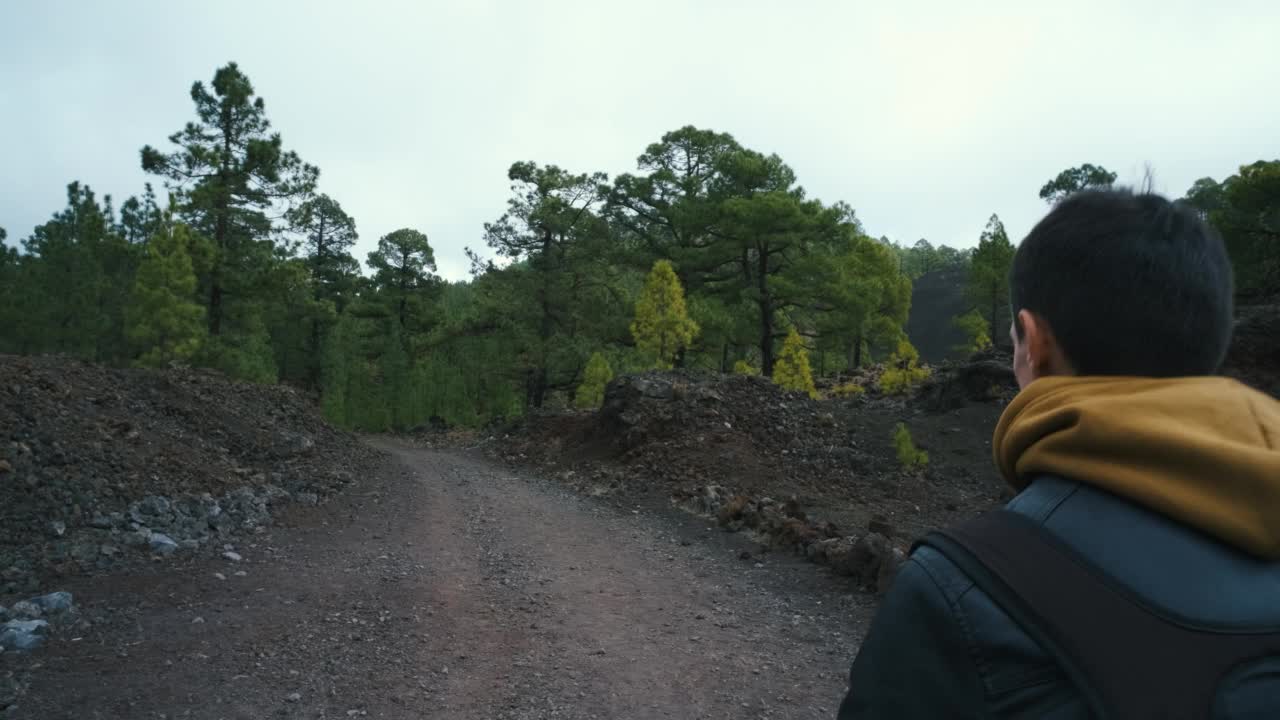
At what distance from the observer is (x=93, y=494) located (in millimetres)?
7559

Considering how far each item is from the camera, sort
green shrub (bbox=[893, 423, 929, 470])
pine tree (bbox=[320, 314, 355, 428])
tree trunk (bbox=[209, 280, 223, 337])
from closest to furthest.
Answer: green shrub (bbox=[893, 423, 929, 470]) → tree trunk (bbox=[209, 280, 223, 337]) → pine tree (bbox=[320, 314, 355, 428])

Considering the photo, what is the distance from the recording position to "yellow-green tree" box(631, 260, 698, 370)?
2069 cm

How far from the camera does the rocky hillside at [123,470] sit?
6.66 metres

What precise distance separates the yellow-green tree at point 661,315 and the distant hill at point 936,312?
47.3 m

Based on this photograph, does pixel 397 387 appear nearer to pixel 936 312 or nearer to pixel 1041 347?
pixel 1041 347

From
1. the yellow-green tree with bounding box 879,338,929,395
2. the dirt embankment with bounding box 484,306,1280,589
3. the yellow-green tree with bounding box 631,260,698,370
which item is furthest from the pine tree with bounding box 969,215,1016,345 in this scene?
the yellow-green tree with bounding box 631,260,698,370

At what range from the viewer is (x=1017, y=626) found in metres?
1.04

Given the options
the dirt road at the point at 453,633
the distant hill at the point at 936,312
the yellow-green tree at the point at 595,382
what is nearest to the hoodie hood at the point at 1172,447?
the dirt road at the point at 453,633

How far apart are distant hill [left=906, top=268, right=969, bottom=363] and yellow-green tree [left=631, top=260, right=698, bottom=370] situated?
47264 mm

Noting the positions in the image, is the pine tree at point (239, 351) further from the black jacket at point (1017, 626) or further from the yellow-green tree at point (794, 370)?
the black jacket at point (1017, 626)

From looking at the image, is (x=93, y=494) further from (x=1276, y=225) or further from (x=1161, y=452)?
(x=1276, y=225)

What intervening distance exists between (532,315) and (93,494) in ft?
59.0

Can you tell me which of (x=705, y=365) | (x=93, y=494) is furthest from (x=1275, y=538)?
(x=705, y=365)

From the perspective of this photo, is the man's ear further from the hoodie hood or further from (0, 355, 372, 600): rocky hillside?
(0, 355, 372, 600): rocky hillside
